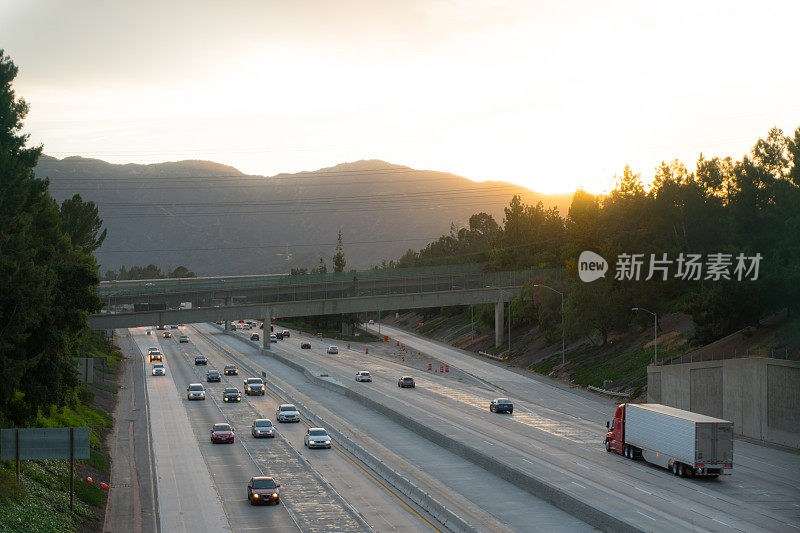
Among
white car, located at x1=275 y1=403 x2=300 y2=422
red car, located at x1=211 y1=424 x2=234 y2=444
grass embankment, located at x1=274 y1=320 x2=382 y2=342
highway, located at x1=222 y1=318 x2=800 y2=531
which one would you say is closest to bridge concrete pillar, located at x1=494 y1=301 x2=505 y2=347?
highway, located at x1=222 y1=318 x2=800 y2=531

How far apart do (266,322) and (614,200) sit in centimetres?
5464

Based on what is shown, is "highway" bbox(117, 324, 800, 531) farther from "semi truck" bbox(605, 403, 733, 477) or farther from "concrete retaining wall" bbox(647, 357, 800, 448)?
"concrete retaining wall" bbox(647, 357, 800, 448)

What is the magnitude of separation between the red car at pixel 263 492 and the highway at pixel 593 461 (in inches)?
520

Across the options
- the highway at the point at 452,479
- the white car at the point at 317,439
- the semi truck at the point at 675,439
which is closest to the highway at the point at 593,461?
the semi truck at the point at 675,439

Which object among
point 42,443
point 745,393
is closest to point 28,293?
point 42,443

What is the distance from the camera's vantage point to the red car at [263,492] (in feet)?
116

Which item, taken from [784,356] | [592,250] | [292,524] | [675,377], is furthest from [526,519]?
[592,250]

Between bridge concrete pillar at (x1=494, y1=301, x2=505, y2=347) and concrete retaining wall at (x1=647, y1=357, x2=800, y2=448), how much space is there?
2141 inches

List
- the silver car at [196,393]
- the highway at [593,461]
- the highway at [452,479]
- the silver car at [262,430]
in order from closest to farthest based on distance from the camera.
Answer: the highway at [452,479] < the highway at [593,461] < the silver car at [262,430] < the silver car at [196,393]

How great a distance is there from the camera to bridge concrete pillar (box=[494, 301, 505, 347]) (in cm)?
12519

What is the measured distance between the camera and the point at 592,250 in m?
110

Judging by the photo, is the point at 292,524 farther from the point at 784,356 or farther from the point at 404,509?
the point at 784,356

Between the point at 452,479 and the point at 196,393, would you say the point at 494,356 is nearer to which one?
the point at 196,393

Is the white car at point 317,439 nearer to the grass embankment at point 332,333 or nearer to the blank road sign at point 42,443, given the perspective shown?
the blank road sign at point 42,443
